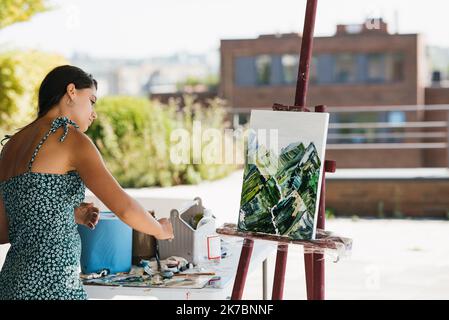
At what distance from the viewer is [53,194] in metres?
1.99

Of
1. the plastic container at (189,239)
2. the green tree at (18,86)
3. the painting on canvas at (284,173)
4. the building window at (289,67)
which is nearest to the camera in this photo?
the painting on canvas at (284,173)

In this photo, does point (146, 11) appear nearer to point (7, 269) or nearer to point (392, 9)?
point (392, 9)

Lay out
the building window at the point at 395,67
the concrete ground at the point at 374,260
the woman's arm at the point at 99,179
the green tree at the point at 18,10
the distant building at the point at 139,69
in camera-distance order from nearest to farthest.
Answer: the woman's arm at the point at 99,179, the concrete ground at the point at 374,260, the green tree at the point at 18,10, the building window at the point at 395,67, the distant building at the point at 139,69

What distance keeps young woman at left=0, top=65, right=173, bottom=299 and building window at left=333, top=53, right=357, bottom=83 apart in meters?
24.2

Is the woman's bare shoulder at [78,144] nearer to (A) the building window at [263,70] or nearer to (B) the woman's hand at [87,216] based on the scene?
(B) the woman's hand at [87,216]

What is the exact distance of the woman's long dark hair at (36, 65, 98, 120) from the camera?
2.04m

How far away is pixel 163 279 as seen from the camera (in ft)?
7.86

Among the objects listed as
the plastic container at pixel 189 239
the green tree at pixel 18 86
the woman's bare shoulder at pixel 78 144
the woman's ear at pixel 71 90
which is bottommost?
the plastic container at pixel 189 239

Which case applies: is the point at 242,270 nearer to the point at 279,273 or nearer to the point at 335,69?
the point at 279,273

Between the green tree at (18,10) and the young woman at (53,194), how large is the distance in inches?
322

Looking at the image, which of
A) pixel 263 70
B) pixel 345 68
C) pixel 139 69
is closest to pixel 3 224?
pixel 263 70

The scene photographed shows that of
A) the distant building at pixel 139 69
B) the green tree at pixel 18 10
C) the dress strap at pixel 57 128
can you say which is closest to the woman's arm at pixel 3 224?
the dress strap at pixel 57 128

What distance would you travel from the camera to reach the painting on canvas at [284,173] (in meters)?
2.28
